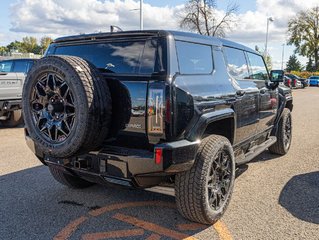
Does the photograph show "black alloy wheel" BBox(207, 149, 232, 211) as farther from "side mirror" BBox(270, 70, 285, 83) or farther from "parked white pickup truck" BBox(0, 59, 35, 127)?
"parked white pickup truck" BBox(0, 59, 35, 127)

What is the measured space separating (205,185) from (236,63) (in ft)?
6.13

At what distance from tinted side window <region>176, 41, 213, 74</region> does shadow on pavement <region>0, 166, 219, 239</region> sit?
140 centimetres

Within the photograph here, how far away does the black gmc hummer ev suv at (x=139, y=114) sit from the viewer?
3100 millimetres

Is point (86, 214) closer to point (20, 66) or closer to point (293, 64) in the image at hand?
point (20, 66)

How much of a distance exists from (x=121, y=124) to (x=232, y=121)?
137 centimetres

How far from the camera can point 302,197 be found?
436 cm

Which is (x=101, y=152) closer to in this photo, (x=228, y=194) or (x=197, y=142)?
(x=197, y=142)

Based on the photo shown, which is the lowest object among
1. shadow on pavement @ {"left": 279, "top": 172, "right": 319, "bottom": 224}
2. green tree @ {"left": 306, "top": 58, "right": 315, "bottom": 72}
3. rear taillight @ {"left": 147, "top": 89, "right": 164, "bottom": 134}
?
shadow on pavement @ {"left": 279, "top": 172, "right": 319, "bottom": 224}

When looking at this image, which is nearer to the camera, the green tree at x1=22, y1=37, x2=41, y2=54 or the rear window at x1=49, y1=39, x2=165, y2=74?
the rear window at x1=49, y1=39, x2=165, y2=74

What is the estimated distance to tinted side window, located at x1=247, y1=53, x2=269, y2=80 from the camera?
17.1ft

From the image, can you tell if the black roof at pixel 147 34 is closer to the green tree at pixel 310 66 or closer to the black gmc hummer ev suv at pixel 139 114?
the black gmc hummer ev suv at pixel 139 114

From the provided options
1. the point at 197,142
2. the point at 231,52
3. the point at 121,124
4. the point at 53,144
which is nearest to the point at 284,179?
the point at 231,52

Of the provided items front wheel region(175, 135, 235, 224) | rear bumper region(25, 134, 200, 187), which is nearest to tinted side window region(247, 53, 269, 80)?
front wheel region(175, 135, 235, 224)

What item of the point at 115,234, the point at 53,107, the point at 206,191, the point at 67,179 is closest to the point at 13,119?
the point at 67,179
